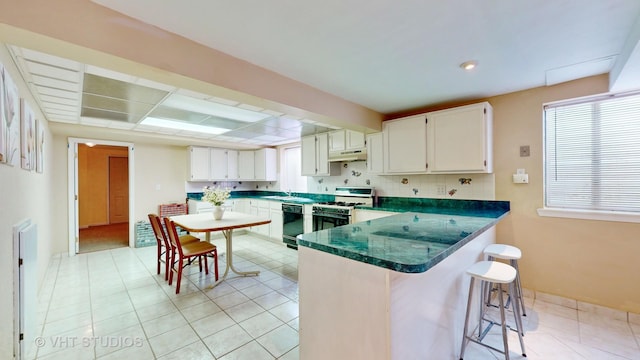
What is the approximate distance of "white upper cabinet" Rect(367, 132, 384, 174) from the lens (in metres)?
3.63

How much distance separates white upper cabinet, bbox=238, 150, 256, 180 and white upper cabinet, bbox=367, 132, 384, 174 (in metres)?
3.53

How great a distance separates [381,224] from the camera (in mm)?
2006

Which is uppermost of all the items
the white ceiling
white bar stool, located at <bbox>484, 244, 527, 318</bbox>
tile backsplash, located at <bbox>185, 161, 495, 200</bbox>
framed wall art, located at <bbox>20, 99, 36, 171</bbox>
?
the white ceiling

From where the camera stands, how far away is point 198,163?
560cm

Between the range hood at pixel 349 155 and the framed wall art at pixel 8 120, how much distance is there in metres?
3.58

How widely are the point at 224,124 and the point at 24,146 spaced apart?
2.17m

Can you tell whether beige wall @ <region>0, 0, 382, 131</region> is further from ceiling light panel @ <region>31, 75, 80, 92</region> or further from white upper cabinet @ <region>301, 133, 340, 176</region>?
white upper cabinet @ <region>301, 133, 340, 176</region>

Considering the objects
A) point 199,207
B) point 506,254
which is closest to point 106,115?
point 199,207

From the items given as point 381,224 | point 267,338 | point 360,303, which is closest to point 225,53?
point 381,224

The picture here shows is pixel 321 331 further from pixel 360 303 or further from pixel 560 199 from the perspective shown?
pixel 560 199

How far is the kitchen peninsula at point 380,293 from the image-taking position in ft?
3.78

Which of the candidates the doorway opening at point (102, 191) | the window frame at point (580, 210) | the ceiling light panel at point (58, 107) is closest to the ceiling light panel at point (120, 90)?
the ceiling light panel at point (58, 107)

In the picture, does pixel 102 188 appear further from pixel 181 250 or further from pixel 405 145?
pixel 405 145

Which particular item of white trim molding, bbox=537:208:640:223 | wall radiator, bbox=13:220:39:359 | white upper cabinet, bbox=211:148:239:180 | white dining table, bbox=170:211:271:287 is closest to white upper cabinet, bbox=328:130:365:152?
white dining table, bbox=170:211:271:287
